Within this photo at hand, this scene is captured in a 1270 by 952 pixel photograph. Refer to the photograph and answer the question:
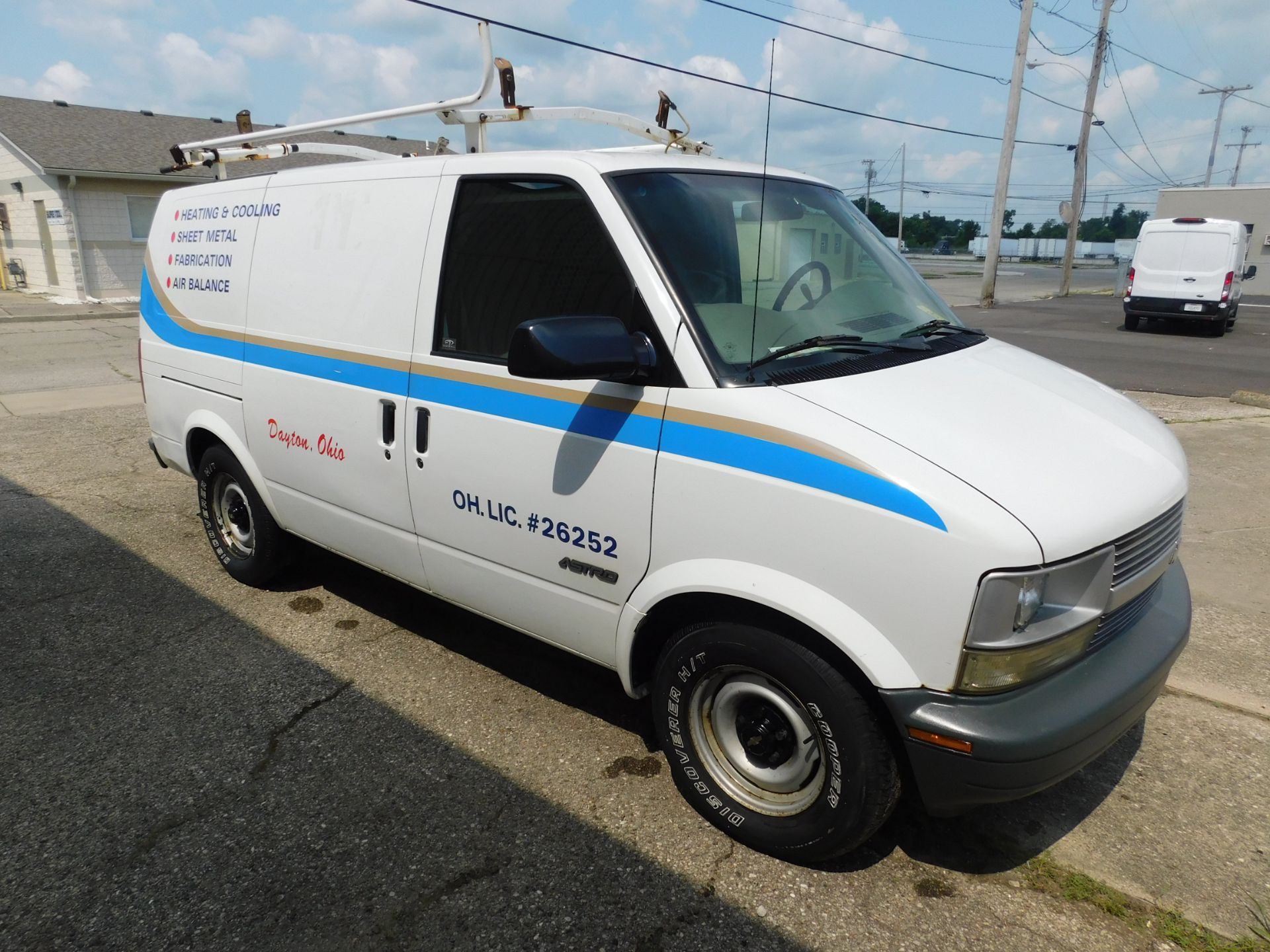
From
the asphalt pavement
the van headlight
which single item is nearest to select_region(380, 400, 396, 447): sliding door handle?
the van headlight

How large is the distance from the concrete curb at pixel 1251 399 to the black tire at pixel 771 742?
32.9 feet

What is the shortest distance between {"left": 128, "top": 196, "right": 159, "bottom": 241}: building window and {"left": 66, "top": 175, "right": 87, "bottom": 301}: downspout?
141 cm

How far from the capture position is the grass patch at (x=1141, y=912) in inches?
96.2

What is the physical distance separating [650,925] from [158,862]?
154cm

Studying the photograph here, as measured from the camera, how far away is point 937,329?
10.9 feet

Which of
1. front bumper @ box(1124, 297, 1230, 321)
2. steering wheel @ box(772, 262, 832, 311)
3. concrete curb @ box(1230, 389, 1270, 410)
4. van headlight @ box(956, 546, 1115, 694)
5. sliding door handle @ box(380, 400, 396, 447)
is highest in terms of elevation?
steering wheel @ box(772, 262, 832, 311)

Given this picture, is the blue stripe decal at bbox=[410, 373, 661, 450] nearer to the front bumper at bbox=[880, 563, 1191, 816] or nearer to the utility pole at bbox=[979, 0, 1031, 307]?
the front bumper at bbox=[880, 563, 1191, 816]

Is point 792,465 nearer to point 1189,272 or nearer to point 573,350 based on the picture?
point 573,350

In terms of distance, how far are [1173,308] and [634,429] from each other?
20.4 metres

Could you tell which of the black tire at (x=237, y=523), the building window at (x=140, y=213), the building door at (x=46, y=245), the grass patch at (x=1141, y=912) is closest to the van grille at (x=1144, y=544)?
the grass patch at (x=1141, y=912)

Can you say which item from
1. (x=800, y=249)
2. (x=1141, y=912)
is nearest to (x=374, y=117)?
(x=800, y=249)

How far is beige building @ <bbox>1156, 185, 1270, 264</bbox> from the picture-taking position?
3572cm

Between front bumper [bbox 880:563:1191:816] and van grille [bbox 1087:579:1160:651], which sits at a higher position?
van grille [bbox 1087:579:1160:651]

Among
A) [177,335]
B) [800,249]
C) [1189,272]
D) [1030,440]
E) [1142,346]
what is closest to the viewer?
[1030,440]
